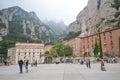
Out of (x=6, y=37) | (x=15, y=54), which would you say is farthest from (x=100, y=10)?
(x=6, y=37)

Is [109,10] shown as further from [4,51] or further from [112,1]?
[4,51]

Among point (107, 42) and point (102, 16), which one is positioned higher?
point (102, 16)

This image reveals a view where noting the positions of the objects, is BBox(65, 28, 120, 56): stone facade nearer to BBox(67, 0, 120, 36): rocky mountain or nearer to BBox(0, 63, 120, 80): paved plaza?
BBox(67, 0, 120, 36): rocky mountain

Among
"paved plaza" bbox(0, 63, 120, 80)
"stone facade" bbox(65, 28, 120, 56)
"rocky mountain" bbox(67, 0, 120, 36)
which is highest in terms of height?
"rocky mountain" bbox(67, 0, 120, 36)

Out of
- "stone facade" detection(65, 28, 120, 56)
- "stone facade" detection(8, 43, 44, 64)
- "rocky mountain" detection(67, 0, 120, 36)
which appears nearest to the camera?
"stone facade" detection(65, 28, 120, 56)

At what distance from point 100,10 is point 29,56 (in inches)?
2150

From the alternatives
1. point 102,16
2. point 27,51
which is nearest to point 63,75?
point 102,16

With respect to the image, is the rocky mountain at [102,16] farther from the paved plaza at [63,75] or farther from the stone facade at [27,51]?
the paved plaza at [63,75]

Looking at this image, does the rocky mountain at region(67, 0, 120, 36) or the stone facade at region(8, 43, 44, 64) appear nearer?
the rocky mountain at region(67, 0, 120, 36)

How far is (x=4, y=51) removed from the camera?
101625 mm

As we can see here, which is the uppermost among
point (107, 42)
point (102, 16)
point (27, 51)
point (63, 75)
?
point (102, 16)

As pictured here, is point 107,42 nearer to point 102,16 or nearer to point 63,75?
point 102,16

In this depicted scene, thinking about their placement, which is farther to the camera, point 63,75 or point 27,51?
point 27,51

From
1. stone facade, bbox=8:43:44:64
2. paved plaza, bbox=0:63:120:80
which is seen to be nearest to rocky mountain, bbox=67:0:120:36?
stone facade, bbox=8:43:44:64
